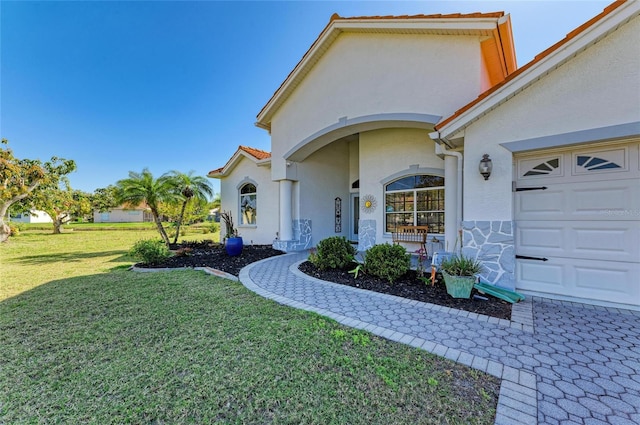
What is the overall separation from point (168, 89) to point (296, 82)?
341 inches

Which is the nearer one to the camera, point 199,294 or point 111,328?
point 111,328

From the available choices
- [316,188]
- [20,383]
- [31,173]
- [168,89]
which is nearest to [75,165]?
[31,173]

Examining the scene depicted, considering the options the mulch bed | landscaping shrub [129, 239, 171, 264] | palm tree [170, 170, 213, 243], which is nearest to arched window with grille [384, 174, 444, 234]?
the mulch bed

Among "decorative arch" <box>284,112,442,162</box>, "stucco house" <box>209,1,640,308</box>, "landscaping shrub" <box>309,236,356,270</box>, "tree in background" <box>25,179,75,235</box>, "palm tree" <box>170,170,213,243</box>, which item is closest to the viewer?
"stucco house" <box>209,1,640,308</box>

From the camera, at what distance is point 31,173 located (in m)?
19.8

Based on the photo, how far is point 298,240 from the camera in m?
11.9

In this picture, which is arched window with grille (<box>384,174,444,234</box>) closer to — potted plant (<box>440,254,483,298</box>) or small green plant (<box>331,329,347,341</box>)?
potted plant (<box>440,254,483,298</box>)

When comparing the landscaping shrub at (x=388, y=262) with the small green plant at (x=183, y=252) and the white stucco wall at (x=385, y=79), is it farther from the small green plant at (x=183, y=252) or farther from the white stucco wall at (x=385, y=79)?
the small green plant at (x=183, y=252)

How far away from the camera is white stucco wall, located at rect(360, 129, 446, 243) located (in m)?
Result: 8.96

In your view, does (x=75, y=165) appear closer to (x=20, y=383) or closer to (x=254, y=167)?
(x=254, y=167)

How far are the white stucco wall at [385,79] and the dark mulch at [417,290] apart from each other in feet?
15.2

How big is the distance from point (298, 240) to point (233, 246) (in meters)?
2.97

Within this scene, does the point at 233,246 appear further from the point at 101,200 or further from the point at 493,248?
the point at 101,200

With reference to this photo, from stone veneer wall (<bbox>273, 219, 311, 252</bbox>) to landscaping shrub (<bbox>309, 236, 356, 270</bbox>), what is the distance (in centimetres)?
382
